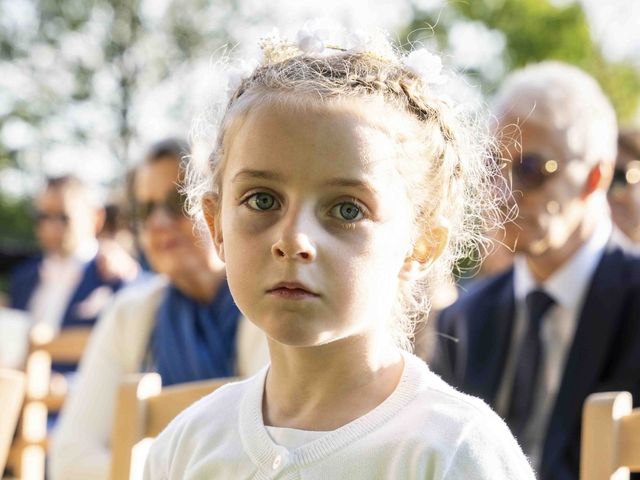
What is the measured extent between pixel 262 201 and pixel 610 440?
0.66 m

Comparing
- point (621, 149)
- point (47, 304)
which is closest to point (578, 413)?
point (621, 149)

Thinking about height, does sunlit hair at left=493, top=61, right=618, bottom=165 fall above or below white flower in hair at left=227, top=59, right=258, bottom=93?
below

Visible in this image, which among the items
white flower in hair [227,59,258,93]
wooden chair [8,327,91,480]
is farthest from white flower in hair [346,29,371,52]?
wooden chair [8,327,91,480]

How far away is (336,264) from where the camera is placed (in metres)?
1.30

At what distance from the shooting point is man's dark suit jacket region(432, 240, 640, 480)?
2500 mm

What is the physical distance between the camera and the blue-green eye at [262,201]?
52.9 inches

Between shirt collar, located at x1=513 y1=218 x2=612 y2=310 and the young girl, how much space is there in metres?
1.29

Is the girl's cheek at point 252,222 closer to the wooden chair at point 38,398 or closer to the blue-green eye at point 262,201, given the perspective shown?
the blue-green eye at point 262,201

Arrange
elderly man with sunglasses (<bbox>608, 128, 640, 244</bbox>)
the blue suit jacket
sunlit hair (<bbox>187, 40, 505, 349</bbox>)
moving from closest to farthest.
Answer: sunlit hair (<bbox>187, 40, 505, 349</bbox>) < elderly man with sunglasses (<bbox>608, 128, 640, 244</bbox>) < the blue suit jacket

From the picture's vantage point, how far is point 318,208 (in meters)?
1.31

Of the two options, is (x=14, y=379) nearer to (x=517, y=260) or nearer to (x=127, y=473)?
(x=127, y=473)

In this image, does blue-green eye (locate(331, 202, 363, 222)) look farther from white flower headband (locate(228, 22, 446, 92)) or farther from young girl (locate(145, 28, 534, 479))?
white flower headband (locate(228, 22, 446, 92))

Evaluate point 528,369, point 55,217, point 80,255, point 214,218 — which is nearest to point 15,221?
point 55,217

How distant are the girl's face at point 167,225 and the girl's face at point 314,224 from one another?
59.6 inches
